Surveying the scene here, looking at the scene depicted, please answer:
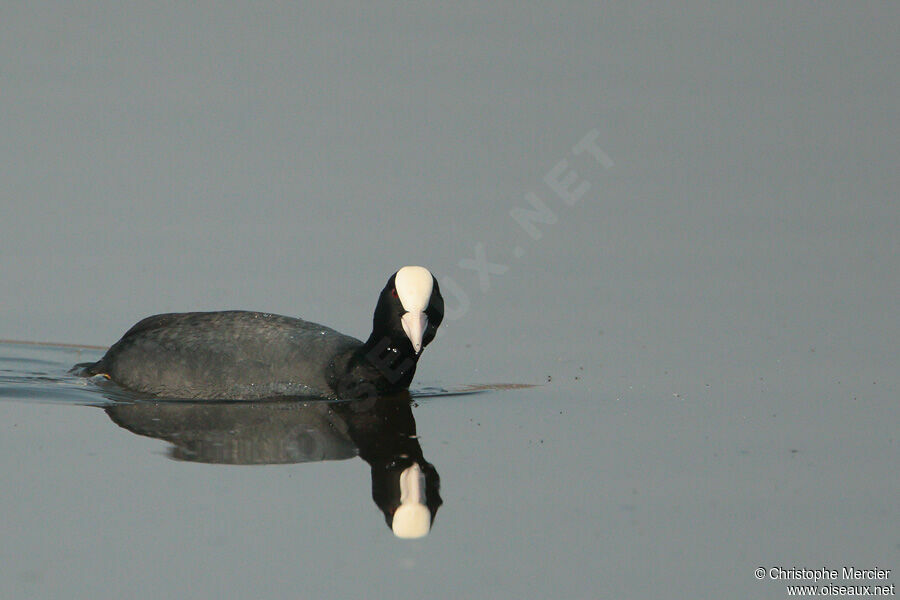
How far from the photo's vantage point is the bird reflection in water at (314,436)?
6895mm

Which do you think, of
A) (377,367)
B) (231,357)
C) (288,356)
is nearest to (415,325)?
(377,367)

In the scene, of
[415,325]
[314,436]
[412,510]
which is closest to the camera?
[412,510]

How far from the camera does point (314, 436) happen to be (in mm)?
7980

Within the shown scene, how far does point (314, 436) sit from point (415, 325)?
1.01 meters

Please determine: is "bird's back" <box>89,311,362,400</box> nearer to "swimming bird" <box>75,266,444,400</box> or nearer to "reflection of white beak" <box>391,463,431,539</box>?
"swimming bird" <box>75,266,444,400</box>

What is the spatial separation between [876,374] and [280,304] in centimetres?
413

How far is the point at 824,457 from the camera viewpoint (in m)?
7.66

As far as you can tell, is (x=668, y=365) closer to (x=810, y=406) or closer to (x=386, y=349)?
(x=810, y=406)

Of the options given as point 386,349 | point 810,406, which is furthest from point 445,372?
point 810,406

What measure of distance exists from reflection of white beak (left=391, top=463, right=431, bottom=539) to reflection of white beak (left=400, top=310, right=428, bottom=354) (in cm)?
146

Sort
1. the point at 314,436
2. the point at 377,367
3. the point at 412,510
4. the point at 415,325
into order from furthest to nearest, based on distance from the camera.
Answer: the point at 377,367 < the point at 415,325 < the point at 314,436 < the point at 412,510

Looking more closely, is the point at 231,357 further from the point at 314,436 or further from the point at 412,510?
the point at 412,510

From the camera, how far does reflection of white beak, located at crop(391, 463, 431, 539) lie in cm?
640

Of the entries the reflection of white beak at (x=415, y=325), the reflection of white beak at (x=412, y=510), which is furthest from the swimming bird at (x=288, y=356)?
the reflection of white beak at (x=412, y=510)
